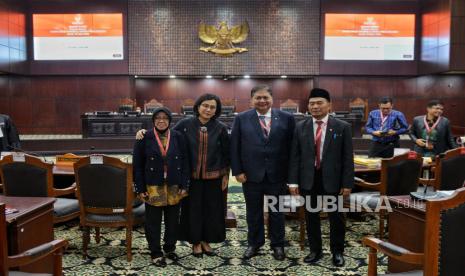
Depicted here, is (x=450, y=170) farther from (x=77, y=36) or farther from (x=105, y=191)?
(x=77, y=36)

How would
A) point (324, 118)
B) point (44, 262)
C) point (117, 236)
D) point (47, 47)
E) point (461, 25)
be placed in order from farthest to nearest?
point (47, 47) < point (461, 25) < point (117, 236) < point (324, 118) < point (44, 262)

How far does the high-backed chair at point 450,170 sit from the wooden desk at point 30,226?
3264 millimetres

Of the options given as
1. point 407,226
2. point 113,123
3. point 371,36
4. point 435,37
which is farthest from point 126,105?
point 407,226

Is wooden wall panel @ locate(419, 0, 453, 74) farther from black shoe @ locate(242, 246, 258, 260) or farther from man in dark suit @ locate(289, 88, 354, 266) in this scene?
black shoe @ locate(242, 246, 258, 260)

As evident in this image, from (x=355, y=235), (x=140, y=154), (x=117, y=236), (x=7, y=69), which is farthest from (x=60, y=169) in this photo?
(x=7, y=69)

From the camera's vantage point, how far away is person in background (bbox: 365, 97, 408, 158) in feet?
18.4

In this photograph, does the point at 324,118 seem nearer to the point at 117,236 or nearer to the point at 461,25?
the point at 117,236

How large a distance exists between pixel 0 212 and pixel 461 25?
13.1 meters

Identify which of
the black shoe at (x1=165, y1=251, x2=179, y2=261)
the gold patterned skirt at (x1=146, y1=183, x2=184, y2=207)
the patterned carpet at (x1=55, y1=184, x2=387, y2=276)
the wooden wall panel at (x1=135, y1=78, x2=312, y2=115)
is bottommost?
A: the patterned carpet at (x1=55, y1=184, x2=387, y2=276)

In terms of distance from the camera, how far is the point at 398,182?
3.90 metres

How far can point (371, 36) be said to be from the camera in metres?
13.7

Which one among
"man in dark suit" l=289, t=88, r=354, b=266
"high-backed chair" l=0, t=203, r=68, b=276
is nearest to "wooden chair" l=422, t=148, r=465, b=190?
"man in dark suit" l=289, t=88, r=354, b=266

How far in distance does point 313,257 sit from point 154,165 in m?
1.54

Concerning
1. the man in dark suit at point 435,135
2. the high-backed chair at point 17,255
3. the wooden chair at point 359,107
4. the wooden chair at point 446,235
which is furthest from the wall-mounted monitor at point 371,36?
the high-backed chair at point 17,255
